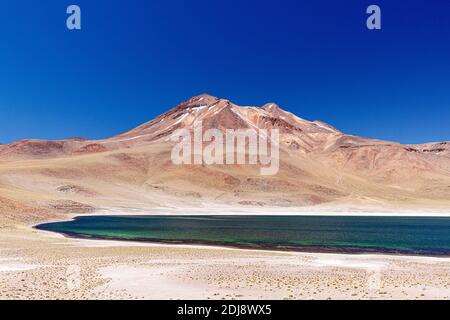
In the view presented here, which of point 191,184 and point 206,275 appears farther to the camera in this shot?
point 191,184

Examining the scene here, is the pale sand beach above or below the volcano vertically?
below

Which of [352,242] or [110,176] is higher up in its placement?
[110,176]

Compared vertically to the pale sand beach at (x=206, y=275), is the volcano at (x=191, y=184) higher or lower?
higher

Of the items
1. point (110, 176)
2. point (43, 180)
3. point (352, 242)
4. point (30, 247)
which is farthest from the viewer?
point (110, 176)

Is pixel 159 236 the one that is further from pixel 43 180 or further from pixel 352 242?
pixel 43 180

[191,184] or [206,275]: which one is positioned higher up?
[191,184]

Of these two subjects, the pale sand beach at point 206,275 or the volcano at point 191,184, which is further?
the volcano at point 191,184

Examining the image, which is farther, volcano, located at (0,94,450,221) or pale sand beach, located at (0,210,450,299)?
volcano, located at (0,94,450,221)
